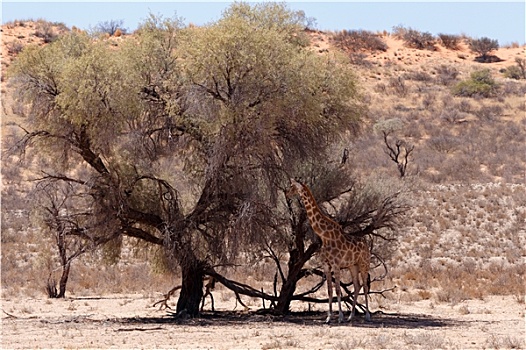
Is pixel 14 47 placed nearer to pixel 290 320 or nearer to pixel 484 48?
pixel 484 48

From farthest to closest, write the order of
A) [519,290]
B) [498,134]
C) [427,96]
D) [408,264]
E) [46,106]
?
[427,96], [498,134], [408,264], [519,290], [46,106]

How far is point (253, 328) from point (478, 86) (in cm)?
4898

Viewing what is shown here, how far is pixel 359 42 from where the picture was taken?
7244cm

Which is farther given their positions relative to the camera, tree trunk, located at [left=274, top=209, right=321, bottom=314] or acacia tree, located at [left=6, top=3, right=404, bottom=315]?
tree trunk, located at [left=274, top=209, right=321, bottom=314]

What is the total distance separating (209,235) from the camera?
54.9 feet

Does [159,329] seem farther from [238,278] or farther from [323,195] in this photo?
[238,278]

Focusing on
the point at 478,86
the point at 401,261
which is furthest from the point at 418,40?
the point at 401,261

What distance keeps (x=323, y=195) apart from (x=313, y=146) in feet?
5.60

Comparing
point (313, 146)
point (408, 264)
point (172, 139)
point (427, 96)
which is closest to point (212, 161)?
point (172, 139)

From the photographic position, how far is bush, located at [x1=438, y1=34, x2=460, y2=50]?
74.9 meters

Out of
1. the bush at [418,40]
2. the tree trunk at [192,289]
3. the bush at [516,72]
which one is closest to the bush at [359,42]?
the bush at [418,40]

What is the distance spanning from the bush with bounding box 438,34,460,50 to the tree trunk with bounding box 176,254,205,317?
61.5 m

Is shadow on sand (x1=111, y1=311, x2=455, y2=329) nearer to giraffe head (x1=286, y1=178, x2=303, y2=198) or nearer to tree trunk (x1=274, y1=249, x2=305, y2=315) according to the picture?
tree trunk (x1=274, y1=249, x2=305, y2=315)

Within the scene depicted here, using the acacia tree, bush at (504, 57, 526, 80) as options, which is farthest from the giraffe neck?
bush at (504, 57, 526, 80)
